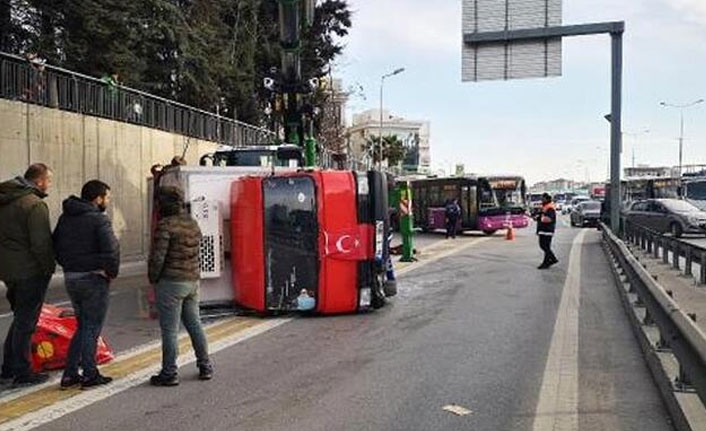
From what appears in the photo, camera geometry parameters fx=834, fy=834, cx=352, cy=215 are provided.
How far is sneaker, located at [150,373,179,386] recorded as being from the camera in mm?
7293

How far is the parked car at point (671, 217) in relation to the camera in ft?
102

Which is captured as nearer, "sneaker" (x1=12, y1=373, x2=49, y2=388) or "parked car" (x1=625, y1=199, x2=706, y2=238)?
"sneaker" (x1=12, y1=373, x2=49, y2=388)

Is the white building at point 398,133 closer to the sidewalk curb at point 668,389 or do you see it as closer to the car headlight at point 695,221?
the car headlight at point 695,221

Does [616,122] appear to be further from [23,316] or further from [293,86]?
[23,316]

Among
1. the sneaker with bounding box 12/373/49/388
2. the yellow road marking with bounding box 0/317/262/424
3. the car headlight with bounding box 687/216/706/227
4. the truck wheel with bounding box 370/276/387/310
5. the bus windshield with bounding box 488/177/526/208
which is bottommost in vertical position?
the yellow road marking with bounding box 0/317/262/424

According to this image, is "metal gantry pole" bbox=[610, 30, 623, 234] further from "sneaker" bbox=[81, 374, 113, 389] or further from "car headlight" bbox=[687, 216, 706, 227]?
"sneaker" bbox=[81, 374, 113, 389]

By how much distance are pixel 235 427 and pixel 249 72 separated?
37.9m


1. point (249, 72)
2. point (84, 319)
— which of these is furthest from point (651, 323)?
point (249, 72)

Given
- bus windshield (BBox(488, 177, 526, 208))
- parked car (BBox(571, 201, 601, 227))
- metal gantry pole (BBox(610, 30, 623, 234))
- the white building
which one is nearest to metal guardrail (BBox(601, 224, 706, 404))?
metal gantry pole (BBox(610, 30, 623, 234))

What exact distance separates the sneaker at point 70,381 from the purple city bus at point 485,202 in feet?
102

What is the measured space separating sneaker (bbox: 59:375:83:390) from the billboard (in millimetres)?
21642

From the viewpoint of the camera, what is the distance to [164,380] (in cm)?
730

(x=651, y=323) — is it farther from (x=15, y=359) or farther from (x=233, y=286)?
(x=15, y=359)

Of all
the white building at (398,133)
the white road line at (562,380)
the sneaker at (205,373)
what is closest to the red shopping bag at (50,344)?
the sneaker at (205,373)
